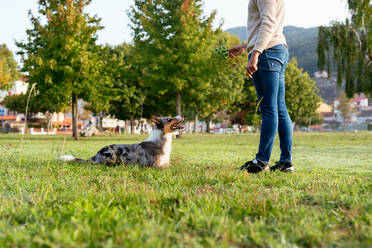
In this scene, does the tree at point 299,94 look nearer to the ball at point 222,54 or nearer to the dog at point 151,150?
the ball at point 222,54

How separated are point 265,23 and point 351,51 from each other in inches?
944

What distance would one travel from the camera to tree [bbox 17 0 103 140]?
755 inches

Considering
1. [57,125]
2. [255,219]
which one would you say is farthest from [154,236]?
[57,125]

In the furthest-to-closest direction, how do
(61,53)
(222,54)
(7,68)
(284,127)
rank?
1. (7,68)
2. (61,53)
3. (222,54)
4. (284,127)

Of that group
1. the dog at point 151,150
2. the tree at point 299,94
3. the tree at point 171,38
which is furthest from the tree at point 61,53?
the tree at point 299,94

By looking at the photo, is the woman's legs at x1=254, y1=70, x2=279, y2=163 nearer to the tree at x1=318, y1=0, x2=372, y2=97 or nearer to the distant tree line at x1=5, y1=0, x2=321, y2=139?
the distant tree line at x1=5, y1=0, x2=321, y2=139

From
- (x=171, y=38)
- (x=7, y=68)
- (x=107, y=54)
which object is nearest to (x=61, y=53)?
(x=107, y=54)

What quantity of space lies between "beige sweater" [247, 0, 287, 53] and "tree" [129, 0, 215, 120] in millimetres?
16450

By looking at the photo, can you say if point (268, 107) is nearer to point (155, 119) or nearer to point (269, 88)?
point (269, 88)

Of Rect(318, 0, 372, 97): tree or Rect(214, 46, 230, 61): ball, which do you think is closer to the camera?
Rect(214, 46, 230, 61): ball

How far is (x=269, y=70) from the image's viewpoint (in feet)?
15.2

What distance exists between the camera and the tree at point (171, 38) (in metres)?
21.2

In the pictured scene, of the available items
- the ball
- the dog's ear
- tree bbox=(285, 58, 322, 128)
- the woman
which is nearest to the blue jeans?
the woman

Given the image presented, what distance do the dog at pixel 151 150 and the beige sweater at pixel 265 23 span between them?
1.93m
